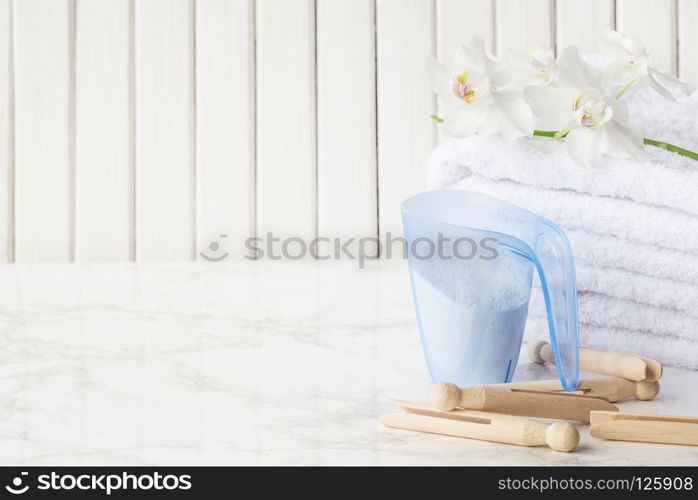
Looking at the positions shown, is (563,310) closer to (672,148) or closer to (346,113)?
(672,148)

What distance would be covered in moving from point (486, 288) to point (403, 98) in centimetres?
63

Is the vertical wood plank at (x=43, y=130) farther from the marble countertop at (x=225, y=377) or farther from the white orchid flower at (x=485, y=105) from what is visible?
the white orchid flower at (x=485, y=105)

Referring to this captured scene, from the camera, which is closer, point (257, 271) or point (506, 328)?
point (506, 328)

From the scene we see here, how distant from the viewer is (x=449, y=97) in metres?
0.65

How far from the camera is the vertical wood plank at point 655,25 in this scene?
3.78ft

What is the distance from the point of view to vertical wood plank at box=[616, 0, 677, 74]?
3.78 ft

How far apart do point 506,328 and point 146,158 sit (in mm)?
731

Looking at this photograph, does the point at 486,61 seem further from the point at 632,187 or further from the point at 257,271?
the point at 257,271

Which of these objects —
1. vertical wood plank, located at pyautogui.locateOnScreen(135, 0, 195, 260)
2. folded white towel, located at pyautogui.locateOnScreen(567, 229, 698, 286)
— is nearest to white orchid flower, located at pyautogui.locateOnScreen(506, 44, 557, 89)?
folded white towel, located at pyautogui.locateOnScreen(567, 229, 698, 286)

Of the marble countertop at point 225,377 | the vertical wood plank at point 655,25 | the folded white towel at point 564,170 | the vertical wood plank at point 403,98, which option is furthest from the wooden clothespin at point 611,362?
the vertical wood plank at point 655,25

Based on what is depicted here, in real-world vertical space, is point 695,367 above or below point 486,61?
below

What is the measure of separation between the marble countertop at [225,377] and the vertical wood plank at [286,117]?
0.14 meters
